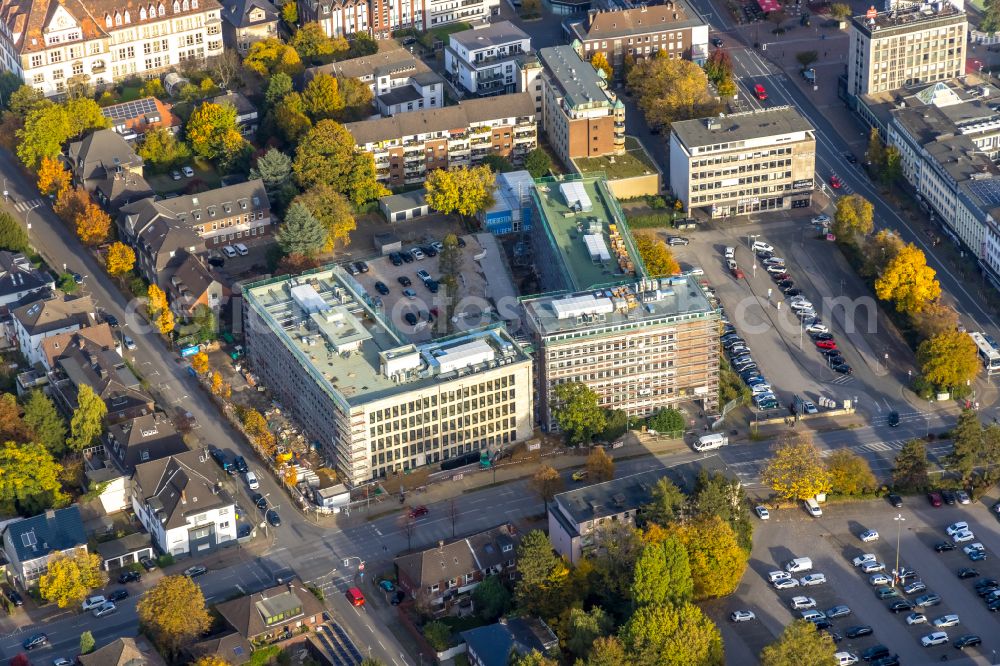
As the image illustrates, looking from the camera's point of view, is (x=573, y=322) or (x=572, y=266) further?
(x=572, y=266)

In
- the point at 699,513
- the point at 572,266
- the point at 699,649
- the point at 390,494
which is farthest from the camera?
the point at 572,266

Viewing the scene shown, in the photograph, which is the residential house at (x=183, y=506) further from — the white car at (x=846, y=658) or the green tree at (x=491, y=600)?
the white car at (x=846, y=658)

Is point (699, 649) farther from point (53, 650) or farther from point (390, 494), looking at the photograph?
point (53, 650)

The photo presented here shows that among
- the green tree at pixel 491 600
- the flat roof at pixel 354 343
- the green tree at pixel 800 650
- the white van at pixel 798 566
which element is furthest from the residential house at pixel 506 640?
the flat roof at pixel 354 343

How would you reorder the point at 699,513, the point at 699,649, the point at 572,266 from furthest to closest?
the point at 572,266 < the point at 699,513 < the point at 699,649

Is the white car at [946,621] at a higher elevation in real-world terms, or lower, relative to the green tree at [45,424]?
lower

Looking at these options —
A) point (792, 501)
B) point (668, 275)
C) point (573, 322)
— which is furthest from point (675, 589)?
point (668, 275)
